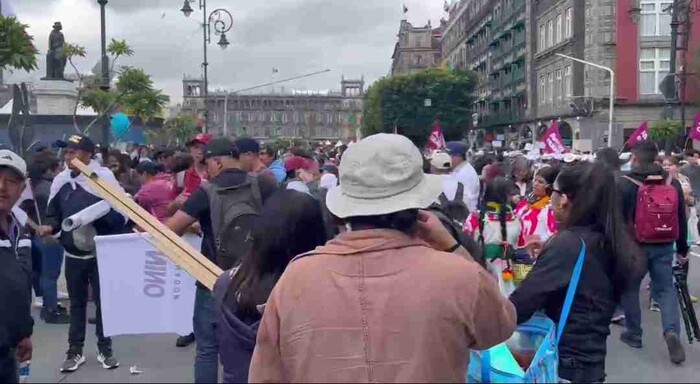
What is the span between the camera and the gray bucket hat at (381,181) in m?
2.17

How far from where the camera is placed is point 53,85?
901 inches

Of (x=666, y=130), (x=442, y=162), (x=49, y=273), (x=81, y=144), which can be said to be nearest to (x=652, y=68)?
(x=666, y=130)

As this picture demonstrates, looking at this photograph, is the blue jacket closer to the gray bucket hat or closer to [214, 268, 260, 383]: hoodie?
[214, 268, 260, 383]: hoodie

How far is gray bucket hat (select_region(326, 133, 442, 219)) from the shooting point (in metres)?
2.17

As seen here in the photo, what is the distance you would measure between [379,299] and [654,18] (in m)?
44.7

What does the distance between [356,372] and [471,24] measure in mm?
82973

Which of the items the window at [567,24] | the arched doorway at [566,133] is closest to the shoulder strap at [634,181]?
the arched doorway at [566,133]

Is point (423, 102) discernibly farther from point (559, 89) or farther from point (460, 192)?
point (460, 192)

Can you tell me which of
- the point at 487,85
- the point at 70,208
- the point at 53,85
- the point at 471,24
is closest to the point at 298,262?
the point at 70,208

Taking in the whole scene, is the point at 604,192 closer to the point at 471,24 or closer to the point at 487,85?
the point at 487,85

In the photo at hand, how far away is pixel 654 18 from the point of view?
43.1 meters

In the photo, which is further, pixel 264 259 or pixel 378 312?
pixel 264 259

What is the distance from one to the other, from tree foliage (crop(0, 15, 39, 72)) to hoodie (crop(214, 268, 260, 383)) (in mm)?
3922

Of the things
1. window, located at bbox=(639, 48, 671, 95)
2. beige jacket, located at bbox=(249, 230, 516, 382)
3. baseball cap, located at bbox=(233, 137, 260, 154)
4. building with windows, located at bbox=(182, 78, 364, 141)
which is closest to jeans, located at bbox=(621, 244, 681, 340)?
baseball cap, located at bbox=(233, 137, 260, 154)
